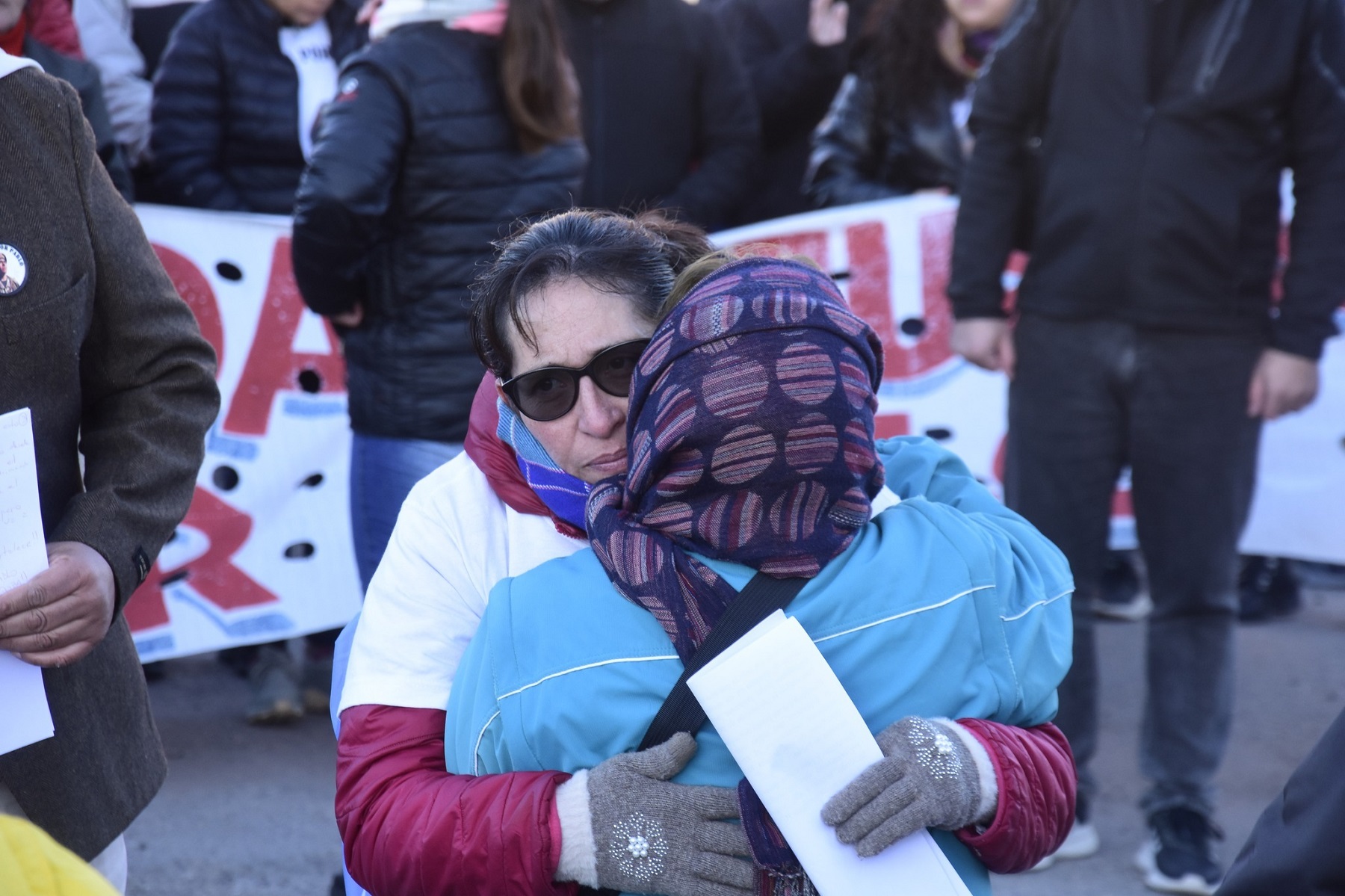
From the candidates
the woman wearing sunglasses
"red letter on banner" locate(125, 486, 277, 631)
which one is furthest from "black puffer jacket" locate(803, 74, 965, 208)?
the woman wearing sunglasses

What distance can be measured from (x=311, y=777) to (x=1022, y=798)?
9.79 feet

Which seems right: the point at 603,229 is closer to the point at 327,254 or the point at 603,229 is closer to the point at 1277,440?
the point at 327,254

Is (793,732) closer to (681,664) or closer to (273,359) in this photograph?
(681,664)

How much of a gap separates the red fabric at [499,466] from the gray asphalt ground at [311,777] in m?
2.05

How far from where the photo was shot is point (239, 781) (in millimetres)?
4059

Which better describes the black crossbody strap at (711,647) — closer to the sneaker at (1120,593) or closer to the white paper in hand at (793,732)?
the white paper in hand at (793,732)

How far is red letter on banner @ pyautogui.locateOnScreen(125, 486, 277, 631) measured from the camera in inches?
169

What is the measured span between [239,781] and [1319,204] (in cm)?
334

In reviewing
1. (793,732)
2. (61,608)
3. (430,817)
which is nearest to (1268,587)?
(793,732)

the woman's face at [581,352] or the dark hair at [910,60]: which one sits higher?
the woman's face at [581,352]

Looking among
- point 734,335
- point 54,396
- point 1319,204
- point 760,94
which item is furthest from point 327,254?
point 760,94

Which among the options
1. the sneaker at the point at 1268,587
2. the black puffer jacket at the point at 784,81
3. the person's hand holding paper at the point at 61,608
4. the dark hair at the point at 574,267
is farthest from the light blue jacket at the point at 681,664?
the sneaker at the point at 1268,587

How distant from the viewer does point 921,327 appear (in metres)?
4.77

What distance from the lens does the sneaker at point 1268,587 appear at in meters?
5.55
